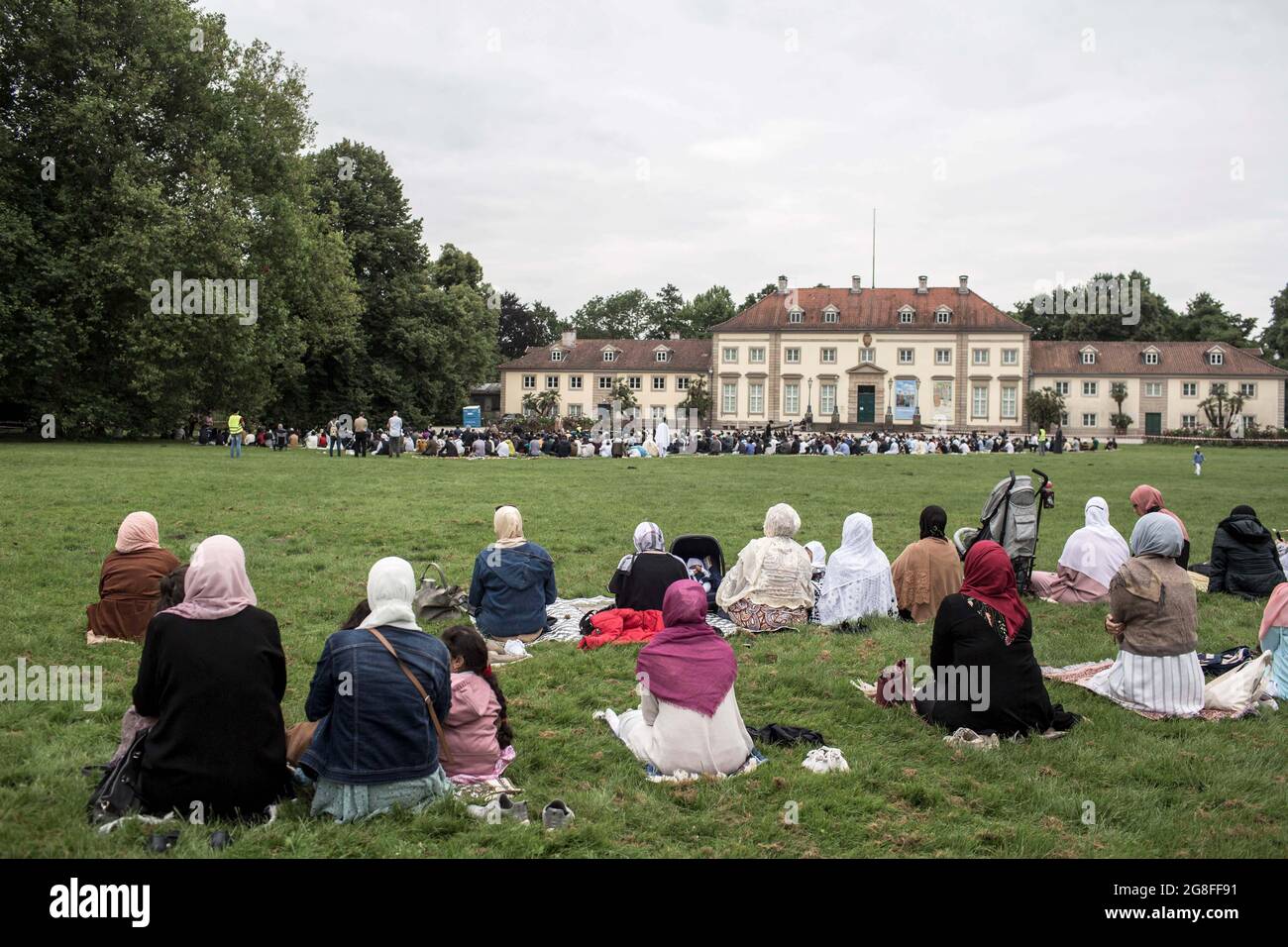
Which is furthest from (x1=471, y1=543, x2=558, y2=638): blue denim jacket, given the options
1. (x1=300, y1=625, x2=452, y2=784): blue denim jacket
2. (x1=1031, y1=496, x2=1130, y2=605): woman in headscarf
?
(x1=1031, y1=496, x2=1130, y2=605): woman in headscarf

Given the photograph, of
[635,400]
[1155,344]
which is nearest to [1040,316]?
[1155,344]

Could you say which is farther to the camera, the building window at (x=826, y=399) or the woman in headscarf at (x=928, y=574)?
the building window at (x=826, y=399)

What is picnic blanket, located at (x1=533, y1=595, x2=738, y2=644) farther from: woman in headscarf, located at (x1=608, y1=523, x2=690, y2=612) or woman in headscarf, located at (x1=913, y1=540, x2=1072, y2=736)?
woman in headscarf, located at (x1=913, y1=540, x2=1072, y2=736)

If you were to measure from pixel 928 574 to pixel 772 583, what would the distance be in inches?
64.0

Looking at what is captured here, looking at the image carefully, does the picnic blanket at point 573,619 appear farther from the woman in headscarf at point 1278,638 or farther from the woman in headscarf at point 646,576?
the woman in headscarf at point 1278,638

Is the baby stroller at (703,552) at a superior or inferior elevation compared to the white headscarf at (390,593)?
inferior

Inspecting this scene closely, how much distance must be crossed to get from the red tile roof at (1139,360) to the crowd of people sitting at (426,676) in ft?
250

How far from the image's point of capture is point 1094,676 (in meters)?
7.60

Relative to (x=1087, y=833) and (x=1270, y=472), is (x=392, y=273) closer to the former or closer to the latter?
(x=1270, y=472)

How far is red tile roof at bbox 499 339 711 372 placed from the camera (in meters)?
82.6

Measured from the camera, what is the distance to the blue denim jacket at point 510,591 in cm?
861

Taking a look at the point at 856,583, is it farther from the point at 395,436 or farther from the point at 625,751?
the point at 395,436

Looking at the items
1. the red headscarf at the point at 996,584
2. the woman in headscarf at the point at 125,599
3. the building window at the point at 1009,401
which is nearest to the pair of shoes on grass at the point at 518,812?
the red headscarf at the point at 996,584
